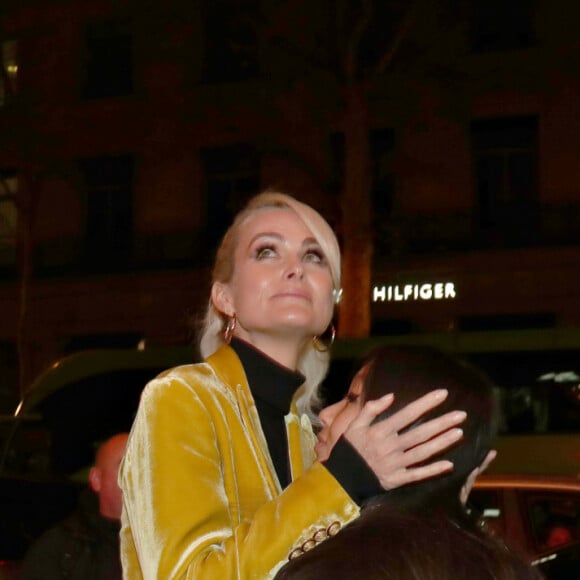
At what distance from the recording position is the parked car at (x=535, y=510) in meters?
6.73

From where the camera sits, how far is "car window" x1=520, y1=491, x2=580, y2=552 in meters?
6.75

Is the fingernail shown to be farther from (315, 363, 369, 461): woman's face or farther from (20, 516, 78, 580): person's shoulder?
(20, 516, 78, 580): person's shoulder

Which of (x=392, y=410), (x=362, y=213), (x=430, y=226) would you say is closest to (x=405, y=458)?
(x=392, y=410)

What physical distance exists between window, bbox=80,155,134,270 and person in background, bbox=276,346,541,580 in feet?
87.6

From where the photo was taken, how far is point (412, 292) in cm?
2503

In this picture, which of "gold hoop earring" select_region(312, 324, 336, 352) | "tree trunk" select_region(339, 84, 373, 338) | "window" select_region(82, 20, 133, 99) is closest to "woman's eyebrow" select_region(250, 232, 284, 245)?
"gold hoop earring" select_region(312, 324, 336, 352)

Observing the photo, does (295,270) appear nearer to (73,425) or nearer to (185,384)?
(185,384)

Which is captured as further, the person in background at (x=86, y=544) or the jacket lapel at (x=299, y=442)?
the person in background at (x=86, y=544)

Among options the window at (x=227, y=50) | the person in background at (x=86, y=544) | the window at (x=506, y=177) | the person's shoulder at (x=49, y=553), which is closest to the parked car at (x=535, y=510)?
the person in background at (x=86, y=544)

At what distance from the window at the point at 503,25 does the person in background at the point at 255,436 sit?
22757 mm

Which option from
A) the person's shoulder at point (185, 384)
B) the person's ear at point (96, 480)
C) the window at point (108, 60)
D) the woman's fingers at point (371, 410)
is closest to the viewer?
the woman's fingers at point (371, 410)

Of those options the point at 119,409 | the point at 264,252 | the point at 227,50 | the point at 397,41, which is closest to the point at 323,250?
the point at 264,252

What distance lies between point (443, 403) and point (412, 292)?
75.7ft

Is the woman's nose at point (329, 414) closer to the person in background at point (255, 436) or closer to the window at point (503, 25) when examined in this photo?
the person in background at point (255, 436)
